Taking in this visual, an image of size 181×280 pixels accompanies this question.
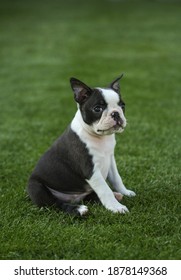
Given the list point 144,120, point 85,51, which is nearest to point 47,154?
point 144,120

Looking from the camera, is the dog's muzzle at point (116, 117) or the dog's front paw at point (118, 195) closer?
the dog's muzzle at point (116, 117)

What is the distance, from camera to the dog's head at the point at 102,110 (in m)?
4.18

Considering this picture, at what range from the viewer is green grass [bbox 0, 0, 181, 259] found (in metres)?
3.95

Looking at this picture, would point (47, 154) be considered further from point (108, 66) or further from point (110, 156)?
point (108, 66)

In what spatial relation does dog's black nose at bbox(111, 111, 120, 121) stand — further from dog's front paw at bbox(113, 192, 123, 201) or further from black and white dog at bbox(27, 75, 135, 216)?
dog's front paw at bbox(113, 192, 123, 201)

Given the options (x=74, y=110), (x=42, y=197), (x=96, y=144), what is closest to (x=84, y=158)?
(x=96, y=144)

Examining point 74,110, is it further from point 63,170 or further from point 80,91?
point 80,91

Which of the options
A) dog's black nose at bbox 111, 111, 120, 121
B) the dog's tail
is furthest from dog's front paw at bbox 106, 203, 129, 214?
dog's black nose at bbox 111, 111, 120, 121

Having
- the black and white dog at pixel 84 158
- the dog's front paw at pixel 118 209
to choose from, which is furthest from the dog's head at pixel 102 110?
the dog's front paw at pixel 118 209

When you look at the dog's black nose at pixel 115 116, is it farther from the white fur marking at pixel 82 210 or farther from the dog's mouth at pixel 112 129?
the white fur marking at pixel 82 210

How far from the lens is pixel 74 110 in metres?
8.28

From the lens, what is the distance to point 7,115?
26.8 ft

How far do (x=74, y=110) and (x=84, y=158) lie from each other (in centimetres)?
391

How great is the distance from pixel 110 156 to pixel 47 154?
509 mm
